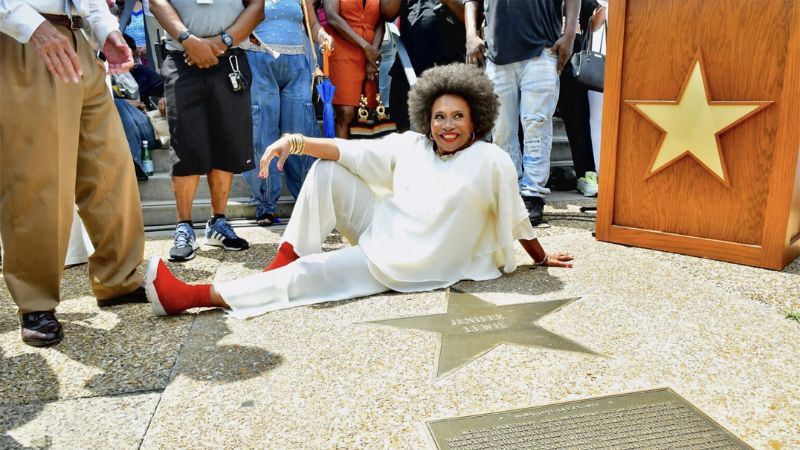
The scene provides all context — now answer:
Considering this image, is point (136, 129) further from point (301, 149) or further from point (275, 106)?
point (301, 149)

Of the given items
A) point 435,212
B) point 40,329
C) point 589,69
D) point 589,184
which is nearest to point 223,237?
point 40,329

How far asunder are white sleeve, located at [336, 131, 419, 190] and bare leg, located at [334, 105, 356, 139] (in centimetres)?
186

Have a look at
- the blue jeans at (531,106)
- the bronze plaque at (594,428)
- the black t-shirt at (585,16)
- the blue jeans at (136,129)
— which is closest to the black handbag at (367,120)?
the blue jeans at (531,106)

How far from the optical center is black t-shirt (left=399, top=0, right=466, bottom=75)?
4949 millimetres

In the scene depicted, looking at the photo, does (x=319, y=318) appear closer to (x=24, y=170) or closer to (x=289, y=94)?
(x=24, y=170)

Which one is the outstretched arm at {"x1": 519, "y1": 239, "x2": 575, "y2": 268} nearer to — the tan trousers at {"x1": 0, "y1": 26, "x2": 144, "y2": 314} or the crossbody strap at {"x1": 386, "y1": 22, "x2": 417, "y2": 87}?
the tan trousers at {"x1": 0, "y1": 26, "x2": 144, "y2": 314}

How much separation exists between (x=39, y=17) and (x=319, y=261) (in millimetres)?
1440

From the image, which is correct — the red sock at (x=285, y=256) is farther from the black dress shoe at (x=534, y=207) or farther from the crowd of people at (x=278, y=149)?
the black dress shoe at (x=534, y=207)

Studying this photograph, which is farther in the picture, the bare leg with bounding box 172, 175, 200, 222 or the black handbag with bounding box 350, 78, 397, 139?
the black handbag with bounding box 350, 78, 397, 139

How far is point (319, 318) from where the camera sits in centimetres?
251

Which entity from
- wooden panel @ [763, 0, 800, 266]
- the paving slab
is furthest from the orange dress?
the paving slab

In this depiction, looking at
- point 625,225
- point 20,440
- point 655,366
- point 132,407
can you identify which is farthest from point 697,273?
point 20,440

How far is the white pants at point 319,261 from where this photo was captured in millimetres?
2615

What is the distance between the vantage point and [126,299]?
2801 millimetres
